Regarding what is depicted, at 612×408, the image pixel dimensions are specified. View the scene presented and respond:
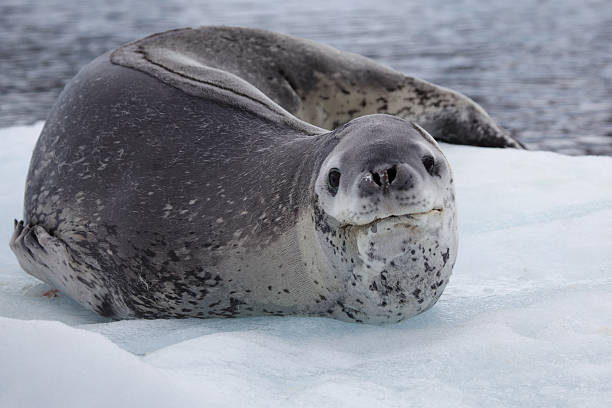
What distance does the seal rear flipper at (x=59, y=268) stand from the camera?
296 cm

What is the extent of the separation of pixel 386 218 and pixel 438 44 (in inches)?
370

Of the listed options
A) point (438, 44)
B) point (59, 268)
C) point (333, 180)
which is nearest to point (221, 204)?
point (333, 180)

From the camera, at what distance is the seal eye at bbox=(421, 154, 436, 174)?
7.69ft

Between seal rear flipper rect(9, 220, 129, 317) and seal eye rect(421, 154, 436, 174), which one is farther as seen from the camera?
seal rear flipper rect(9, 220, 129, 317)

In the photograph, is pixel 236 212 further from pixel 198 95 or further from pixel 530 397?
pixel 530 397

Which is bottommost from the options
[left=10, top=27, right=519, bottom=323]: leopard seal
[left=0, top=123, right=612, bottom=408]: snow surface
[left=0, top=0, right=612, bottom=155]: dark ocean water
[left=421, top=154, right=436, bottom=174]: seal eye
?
[left=0, top=0, right=612, bottom=155]: dark ocean water

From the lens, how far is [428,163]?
2350 millimetres

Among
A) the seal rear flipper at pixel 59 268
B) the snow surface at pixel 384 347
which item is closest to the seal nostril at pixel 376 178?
the snow surface at pixel 384 347

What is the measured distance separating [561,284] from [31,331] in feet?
5.28

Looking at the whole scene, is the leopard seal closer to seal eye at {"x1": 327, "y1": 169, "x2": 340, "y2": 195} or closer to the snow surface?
seal eye at {"x1": 327, "y1": 169, "x2": 340, "y2": 195}

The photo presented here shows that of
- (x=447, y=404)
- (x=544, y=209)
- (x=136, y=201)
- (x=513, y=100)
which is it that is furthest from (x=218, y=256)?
(x=513, y=100)

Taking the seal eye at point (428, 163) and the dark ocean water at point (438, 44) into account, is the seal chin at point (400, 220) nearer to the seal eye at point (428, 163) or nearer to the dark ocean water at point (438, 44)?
the seal eye at point (428, 163)

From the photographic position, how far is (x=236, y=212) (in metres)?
2.73

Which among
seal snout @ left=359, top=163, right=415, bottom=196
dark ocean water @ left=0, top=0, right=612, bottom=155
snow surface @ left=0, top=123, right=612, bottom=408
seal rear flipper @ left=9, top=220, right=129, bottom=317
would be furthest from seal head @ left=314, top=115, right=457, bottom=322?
dark ocean water @ left=0, top=0, right=612, bottom=155
